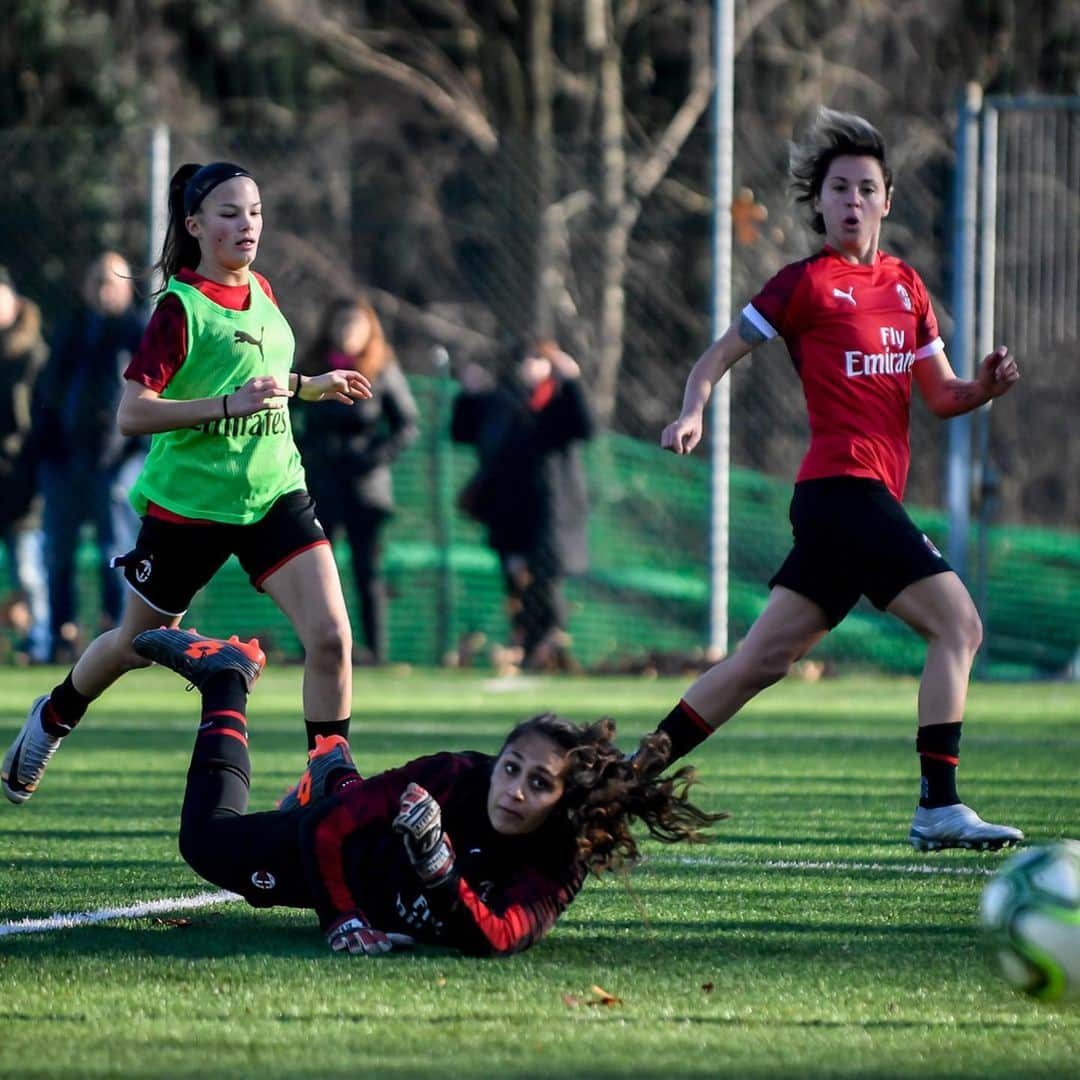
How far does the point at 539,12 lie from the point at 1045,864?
2094 centimetres

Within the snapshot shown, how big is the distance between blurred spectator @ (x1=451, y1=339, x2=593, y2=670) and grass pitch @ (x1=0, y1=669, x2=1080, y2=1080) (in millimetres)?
6039

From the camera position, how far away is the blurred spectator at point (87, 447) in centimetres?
1341

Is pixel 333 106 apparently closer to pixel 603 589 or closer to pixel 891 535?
pixel 603 589

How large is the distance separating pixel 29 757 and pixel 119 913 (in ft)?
5.82

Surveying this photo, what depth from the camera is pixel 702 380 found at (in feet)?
20.1

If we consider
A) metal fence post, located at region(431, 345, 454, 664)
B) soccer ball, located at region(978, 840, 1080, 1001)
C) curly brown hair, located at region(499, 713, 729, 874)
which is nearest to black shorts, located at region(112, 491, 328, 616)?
curly brown hair, located at region(499, 713, 729, 874)

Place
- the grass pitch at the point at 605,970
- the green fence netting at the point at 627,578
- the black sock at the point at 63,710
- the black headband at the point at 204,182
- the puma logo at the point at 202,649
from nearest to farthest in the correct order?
1. the grass pitch at the point at 605,970
2. the puma logo at the point at 202,649
3. the black headband at the point at 204,182
4. the black sock at the point at 63,710
5. the green fence netting at the point at 627,578

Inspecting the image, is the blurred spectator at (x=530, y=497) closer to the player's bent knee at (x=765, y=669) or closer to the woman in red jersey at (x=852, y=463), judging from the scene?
the woman in red jersey at (x=852, y=463)

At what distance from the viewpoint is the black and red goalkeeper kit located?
14.9 ft

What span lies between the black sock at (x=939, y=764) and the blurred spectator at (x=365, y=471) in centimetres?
764

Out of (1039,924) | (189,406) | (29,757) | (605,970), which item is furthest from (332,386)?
(1039,924)

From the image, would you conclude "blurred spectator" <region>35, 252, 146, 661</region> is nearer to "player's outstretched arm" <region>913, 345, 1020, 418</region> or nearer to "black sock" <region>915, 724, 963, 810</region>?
"player's outstretched arm" <region>913, 345, 1020, 418</region>

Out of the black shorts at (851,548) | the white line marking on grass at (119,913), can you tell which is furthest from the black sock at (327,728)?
the black shorts at (851,548)

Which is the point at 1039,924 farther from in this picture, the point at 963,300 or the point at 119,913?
the point at 963,300
